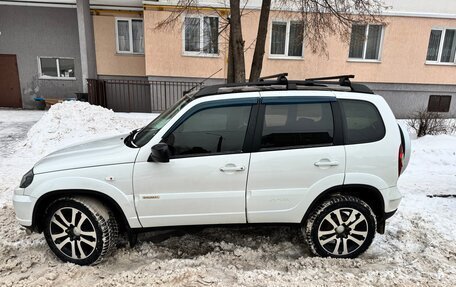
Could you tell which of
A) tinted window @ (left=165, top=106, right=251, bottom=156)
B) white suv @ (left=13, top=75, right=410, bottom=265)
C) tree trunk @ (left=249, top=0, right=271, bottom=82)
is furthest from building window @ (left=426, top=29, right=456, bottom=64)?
tinted window @ (left=165, top=106, right=251, bottom=156)

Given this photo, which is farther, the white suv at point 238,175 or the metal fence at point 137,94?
the metal fence at point 137,94

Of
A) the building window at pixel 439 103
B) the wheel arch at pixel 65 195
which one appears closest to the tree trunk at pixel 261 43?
the wheel arch at pixel 65 195

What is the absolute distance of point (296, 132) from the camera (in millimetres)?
3330

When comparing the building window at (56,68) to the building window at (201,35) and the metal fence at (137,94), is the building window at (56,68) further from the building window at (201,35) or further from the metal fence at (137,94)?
the building window at (201,35)

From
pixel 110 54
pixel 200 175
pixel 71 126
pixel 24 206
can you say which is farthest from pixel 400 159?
pixel 110 54

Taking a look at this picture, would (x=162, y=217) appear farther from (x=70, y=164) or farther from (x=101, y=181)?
(x=70, y=164)

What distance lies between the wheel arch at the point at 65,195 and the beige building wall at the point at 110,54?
1189 cm

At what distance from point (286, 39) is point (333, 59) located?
2174 millimetres

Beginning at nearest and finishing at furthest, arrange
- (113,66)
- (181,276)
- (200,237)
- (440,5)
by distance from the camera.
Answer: (181,276), (200,237), (440,5), (113,66)

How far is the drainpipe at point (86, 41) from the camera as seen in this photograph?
502 inches

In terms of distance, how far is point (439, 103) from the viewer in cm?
1447

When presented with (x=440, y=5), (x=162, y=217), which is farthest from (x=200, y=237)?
(x=440, y=5)

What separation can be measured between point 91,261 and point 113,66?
12.4m

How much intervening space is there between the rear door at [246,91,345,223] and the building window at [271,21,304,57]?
10.5m
